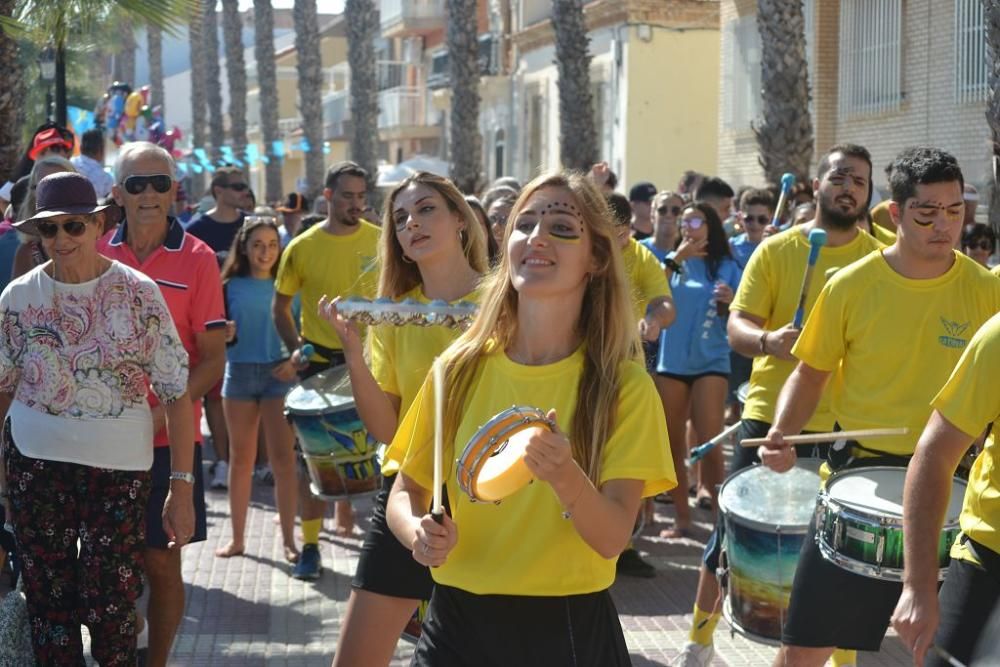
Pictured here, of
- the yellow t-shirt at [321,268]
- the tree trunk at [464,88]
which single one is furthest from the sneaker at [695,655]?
the tree trunk at [464,88]

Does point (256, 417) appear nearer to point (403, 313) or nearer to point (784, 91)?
point (403, 313)

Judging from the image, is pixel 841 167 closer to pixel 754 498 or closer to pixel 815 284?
pixel 815 284

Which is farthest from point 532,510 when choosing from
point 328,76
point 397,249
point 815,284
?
point 328,76

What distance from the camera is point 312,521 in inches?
322

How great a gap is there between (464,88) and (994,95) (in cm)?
1612

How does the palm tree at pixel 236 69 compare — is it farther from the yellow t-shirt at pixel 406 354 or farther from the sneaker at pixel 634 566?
the yellow t-shirt at pixel 406 354

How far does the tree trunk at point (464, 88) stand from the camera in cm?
2450

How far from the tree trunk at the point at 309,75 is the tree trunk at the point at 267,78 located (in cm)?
310

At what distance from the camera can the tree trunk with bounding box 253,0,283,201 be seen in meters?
37.5

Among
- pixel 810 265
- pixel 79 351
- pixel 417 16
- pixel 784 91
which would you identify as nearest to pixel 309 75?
pixel 417 16

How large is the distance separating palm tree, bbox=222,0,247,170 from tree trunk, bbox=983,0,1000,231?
3007 centimetres

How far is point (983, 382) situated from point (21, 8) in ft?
27.3

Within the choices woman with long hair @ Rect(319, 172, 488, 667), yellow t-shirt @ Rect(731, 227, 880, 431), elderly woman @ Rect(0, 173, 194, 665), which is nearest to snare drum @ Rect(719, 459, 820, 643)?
yellow t-shirt @ Rect(731, 227, 880, 431)

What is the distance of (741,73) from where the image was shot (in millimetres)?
26141
